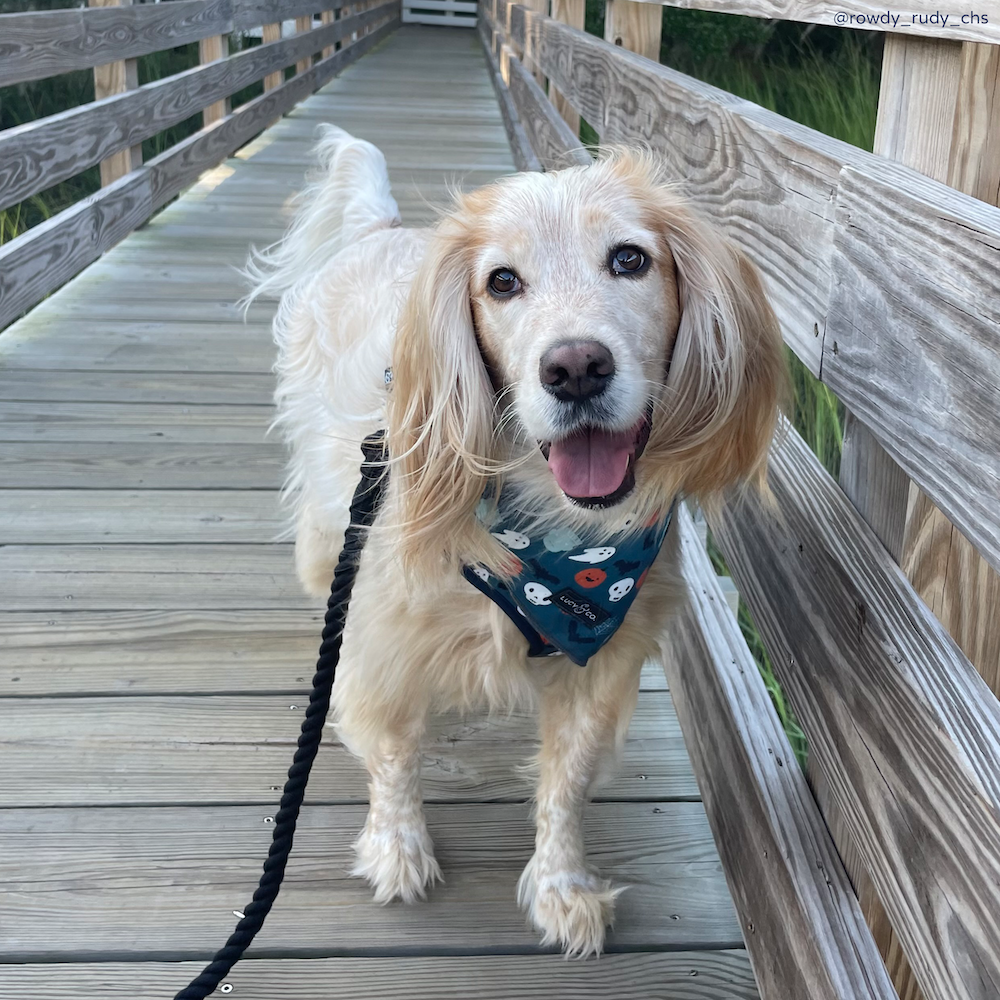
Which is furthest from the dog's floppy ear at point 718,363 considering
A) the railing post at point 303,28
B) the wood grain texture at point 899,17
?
the railing post at point 303,28

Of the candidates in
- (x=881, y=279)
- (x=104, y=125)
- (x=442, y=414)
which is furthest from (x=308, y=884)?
(x=104, y=125)

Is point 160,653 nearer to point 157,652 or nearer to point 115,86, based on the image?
point 157,652

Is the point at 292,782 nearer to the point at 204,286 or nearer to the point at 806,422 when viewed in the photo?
the point at 806,422

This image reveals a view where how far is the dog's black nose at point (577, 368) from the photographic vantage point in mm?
1378

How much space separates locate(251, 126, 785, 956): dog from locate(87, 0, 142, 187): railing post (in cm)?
419

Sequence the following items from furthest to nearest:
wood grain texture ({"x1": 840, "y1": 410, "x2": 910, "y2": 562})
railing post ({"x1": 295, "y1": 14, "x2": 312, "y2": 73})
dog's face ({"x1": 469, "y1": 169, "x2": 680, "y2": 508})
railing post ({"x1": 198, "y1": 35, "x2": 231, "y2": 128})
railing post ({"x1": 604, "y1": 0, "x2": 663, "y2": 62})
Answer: railing post ({"x1": 295, "y1": 14, "x2": 312, "y2": 73})
railing post ({"x1": 198, "y1": 35, "x2": 231, "y2": 128})
railing post ({"x1": 604, "y1": 0, "x2": 663, "y2": 62})
dog's face ({"x1": 469, "y1": 169, "x2": 680, "y2": 508})
wood grain texture ({"x1": 840, "y1": 410, "x2": 910, "y2": 562})

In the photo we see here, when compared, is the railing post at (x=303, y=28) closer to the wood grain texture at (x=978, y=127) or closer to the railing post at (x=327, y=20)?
the railing post at (x=327, y=20)

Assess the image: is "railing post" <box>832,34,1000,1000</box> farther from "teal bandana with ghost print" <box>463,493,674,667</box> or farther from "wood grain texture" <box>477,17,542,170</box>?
"wood grain texture" <box>477,17,542,170</box>

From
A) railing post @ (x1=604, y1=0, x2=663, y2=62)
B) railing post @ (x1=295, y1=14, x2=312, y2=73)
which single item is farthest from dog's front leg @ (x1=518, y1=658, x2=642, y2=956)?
railing post @ (x1=295, y1=14, x2=312, y2=73)

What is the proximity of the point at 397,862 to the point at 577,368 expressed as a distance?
90 centimetres

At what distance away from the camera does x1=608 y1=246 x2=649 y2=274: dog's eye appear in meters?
1.55

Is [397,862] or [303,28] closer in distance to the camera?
[397,862]

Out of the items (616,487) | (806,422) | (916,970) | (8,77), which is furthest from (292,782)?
(8,77)

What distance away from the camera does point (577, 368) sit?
4.51 ft
